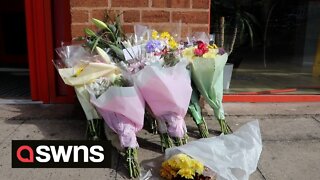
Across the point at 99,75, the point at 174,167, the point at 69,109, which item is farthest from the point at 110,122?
the point at 69,109

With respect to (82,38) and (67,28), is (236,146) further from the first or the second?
(67,28)

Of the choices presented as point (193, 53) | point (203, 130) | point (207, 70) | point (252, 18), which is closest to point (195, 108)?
point (203, 130)

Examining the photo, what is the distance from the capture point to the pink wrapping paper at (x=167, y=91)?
316 cm

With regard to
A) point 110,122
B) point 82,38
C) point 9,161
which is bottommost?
point 9,161

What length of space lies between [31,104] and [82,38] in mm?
1355

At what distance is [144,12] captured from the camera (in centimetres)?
406

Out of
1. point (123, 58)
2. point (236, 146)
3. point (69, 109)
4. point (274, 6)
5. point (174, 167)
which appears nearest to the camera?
point (174, 167)

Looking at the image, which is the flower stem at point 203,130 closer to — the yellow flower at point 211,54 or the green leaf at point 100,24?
the yellow flower at point 211,54

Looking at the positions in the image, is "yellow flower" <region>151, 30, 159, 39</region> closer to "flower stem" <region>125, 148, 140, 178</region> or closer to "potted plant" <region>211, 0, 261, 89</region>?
"flower stem" <region>125, 148, 140, 178</region>

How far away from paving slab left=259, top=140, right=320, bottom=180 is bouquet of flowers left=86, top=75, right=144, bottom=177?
1022 millimetres

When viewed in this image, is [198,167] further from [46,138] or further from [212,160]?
[46,138]

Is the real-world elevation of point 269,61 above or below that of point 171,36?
below

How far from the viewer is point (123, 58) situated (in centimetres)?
350

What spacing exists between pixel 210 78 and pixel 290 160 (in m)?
0.94
